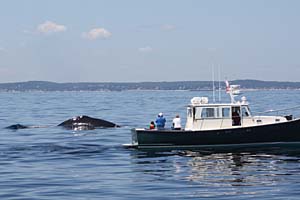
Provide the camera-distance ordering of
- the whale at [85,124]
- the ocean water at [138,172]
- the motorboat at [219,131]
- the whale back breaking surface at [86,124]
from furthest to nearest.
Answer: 1. the whale back breaking surface at [86,124]
2. the whale at [85,124]
3. the motorboat at [219,131]
4. the ocean water at [138,172]

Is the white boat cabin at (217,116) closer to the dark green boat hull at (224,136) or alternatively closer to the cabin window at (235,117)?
the cabin window at (235,117)

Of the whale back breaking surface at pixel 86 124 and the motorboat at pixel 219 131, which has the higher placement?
the motorboat at pixel 219 131

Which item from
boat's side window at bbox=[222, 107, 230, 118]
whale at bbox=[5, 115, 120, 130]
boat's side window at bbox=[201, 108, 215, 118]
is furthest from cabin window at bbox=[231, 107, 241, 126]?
whale at bbox=[5, 115, 120, 130]

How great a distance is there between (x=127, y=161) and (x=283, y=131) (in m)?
10.7

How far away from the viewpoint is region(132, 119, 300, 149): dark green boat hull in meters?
39.0

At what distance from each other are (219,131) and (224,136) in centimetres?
44

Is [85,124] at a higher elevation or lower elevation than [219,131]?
lower

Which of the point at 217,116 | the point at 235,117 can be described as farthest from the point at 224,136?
the point at 235,117

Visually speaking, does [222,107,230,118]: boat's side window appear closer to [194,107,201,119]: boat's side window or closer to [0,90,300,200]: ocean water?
[194,107,201,119]: boat's side window

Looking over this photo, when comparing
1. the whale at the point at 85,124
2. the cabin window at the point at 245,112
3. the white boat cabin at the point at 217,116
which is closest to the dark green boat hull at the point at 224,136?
the white boat cabin at the point at 217,116

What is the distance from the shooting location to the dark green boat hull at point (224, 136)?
38969 mm

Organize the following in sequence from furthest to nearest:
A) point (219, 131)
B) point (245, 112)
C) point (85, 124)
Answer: point (85, 124) < point (245, 112) < point (219, 131)

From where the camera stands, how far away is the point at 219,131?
1532 inches

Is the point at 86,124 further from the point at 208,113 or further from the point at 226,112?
the point at 226,112
